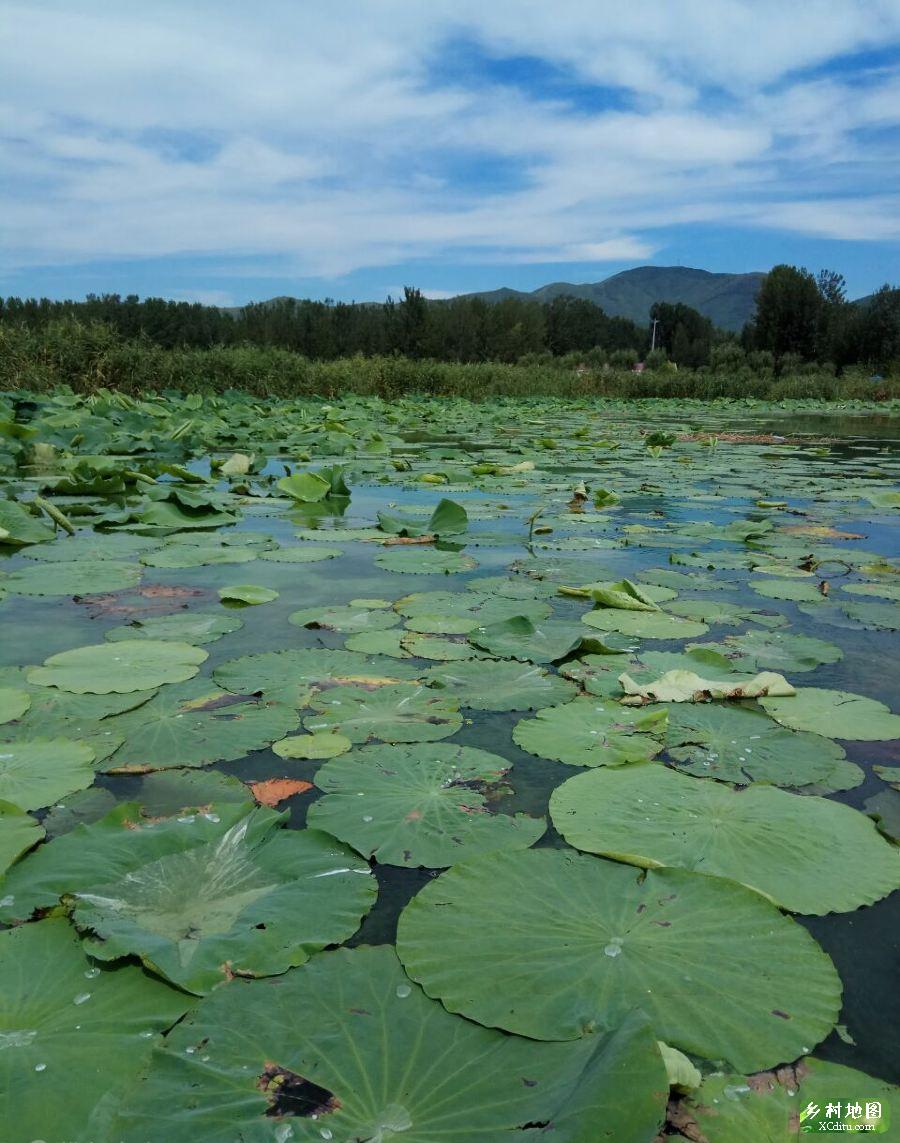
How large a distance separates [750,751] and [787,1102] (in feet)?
2.34

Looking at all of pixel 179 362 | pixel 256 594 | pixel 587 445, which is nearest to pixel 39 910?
pixel 256 594

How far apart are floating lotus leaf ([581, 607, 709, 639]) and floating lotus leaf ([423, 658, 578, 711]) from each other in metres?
0.34

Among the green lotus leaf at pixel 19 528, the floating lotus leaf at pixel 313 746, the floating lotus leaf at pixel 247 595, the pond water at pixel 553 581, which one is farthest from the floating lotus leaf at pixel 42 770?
the green lotus leaf at pixel 19 528

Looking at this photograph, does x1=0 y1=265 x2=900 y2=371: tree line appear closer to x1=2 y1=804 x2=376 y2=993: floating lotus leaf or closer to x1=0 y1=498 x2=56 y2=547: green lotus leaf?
x1=0 y1=498 x2=56 y2=547: green lotus leaf

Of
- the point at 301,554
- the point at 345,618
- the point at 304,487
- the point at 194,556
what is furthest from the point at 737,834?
the point at 304,487

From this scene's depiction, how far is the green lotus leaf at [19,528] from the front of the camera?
270cm

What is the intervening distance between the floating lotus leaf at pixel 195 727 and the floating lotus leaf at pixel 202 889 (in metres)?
0.20

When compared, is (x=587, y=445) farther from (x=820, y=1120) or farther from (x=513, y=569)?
(x=820, y=1120)

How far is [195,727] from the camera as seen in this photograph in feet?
4.37

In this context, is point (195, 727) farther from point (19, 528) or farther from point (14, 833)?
point (19, 528)

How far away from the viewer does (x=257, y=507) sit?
366 centimetres

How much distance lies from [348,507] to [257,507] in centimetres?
41

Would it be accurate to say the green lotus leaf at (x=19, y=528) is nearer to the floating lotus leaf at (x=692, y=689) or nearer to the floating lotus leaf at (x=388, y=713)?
the floating lotus leaf at (x=388, y=713)

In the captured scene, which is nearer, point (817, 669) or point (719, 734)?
point (719, 734)
